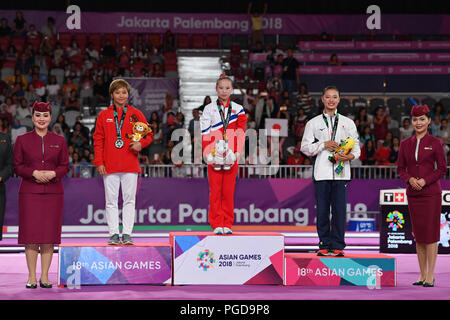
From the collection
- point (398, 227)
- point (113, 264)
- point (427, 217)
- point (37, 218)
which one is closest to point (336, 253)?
point (427, 217)

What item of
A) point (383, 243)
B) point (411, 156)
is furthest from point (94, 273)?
point (383, 243)

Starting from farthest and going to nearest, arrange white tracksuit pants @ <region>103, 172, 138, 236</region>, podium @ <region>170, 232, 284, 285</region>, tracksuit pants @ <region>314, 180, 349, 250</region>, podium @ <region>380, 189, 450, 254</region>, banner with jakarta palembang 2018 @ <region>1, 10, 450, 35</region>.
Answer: banner with jakarta palembang 2018 @ <region>1, 10, 450, 35</region>, podium @ <region>380, 189, 450, 254</region>, tracksuit pants @ <region>314, 180, 349, 250</region>, white tracksuit pants @ <region>103, 172, 138, 236</region>, podium @ <region>170, 232, 284, 285</region>

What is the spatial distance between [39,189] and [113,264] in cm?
124

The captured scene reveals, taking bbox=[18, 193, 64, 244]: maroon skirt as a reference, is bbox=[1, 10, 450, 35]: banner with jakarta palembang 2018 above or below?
above

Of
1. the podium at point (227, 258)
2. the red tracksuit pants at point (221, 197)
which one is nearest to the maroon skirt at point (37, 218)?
the podium at point (227, 258)

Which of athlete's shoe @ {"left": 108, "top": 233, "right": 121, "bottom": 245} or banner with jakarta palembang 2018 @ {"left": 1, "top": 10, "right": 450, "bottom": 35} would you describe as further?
banner with jakarta palembang 2018 @ {"left": 1, "top": 10, "right": 450, "bottom": 35}

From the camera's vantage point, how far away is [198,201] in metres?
16.6

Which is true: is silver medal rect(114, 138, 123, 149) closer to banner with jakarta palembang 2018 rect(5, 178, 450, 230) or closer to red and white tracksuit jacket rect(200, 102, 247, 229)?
red and white tracksuit jacket rect(200, 102, 247, 229)

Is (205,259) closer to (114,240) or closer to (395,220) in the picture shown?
(114,240)

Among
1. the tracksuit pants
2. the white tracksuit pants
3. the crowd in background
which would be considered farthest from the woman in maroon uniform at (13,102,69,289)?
the crowd in background

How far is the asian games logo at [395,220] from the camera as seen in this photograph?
12.5m

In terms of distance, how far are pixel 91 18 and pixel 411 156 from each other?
60.4 feet

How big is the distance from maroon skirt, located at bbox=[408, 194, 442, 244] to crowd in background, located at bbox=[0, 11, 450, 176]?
8104mm

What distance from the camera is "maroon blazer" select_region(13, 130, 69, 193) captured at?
8.20 metres
